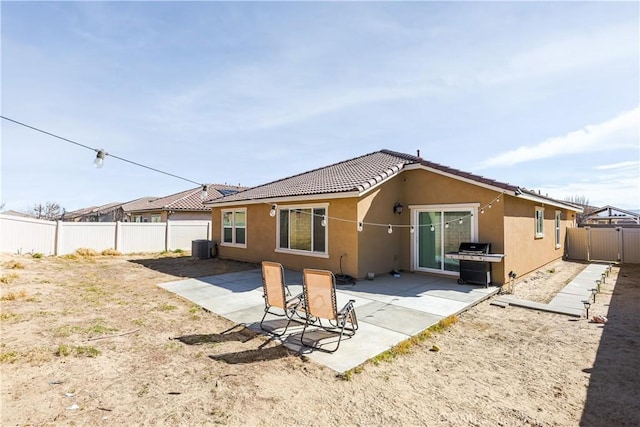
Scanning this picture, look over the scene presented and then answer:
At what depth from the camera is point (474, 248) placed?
9133 millimetres

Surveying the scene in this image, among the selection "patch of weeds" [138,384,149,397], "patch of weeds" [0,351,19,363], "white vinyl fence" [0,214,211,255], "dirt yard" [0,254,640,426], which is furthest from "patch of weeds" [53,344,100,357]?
"white vinyl fence" [0,214,211,255]

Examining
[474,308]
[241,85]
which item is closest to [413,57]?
[241,85]

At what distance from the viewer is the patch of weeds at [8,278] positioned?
369 inches

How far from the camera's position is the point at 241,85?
11.1 metres

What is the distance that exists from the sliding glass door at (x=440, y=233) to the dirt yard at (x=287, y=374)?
10.4 feet

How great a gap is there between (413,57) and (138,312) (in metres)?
10.2

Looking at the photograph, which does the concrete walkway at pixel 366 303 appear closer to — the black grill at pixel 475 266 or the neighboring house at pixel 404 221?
the black grill at pixel 475 266

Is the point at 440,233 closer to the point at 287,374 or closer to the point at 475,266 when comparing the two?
the point at 475,266

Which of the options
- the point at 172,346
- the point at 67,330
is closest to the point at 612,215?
the point at 172,346

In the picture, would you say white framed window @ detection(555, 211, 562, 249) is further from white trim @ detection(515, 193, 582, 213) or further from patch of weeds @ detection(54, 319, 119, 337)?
patch of weeds @ detection(54, 319, 119, 337)

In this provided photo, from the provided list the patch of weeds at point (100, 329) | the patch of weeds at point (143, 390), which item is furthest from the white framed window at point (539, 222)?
the patch of weeds at point (100, 329)

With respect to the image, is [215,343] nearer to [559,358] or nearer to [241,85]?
[559,358]

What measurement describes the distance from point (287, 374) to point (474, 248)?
7.18 metres

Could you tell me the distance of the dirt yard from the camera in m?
3.24
